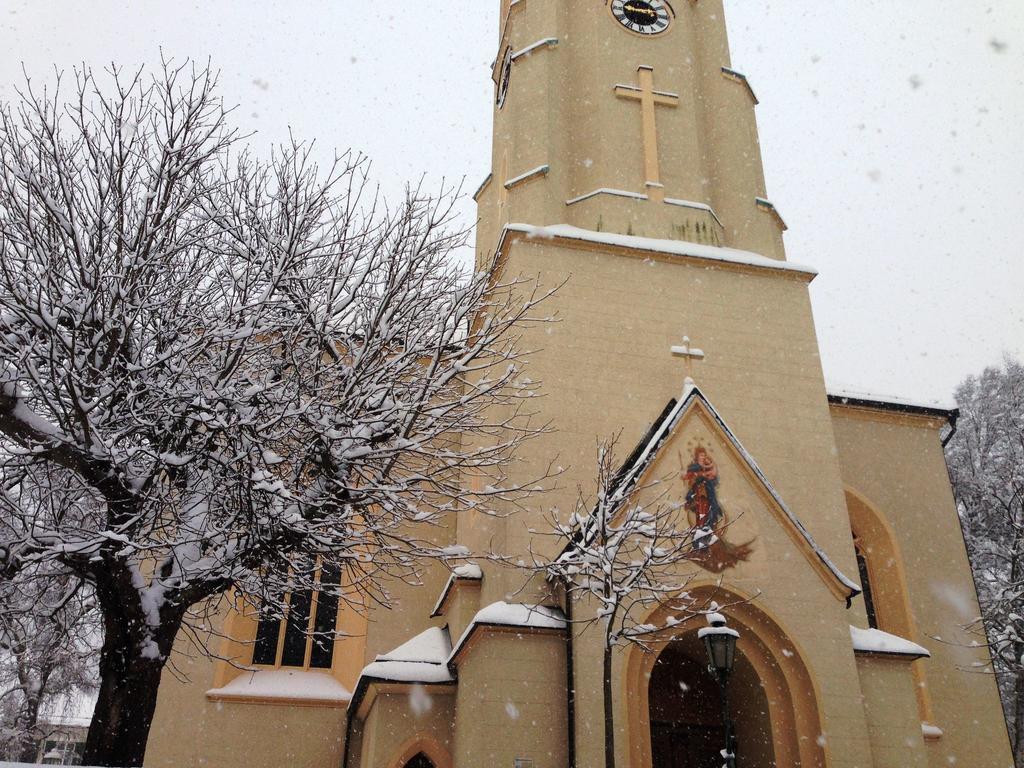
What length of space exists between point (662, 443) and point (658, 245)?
16.2ft

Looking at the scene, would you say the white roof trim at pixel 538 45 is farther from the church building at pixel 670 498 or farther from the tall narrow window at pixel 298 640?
the tall narrow window at pixel 298 640

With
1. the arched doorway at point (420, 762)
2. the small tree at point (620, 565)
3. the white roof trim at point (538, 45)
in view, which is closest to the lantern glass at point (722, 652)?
the small tree at point (620, 565)

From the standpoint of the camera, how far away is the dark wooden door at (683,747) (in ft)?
42.1

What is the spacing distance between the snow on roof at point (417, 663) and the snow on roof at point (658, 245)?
7.09m

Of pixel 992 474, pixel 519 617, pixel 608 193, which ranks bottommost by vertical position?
pixel 519 617

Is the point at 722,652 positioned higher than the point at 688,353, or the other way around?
the point at 688,353

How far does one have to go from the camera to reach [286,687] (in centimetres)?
1465

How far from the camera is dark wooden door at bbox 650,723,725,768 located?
42.1 feet

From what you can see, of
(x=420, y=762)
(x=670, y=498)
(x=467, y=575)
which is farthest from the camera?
(x=467, y=575)

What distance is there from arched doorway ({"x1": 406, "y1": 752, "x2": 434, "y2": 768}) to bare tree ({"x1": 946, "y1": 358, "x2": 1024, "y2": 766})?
1104 cm

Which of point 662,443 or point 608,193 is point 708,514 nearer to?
point 662,443

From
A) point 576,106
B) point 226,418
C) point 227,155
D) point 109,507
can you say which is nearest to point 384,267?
point 227,155

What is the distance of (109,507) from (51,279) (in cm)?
209

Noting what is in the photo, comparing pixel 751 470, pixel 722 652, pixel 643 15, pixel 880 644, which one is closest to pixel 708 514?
pixel 751 470
